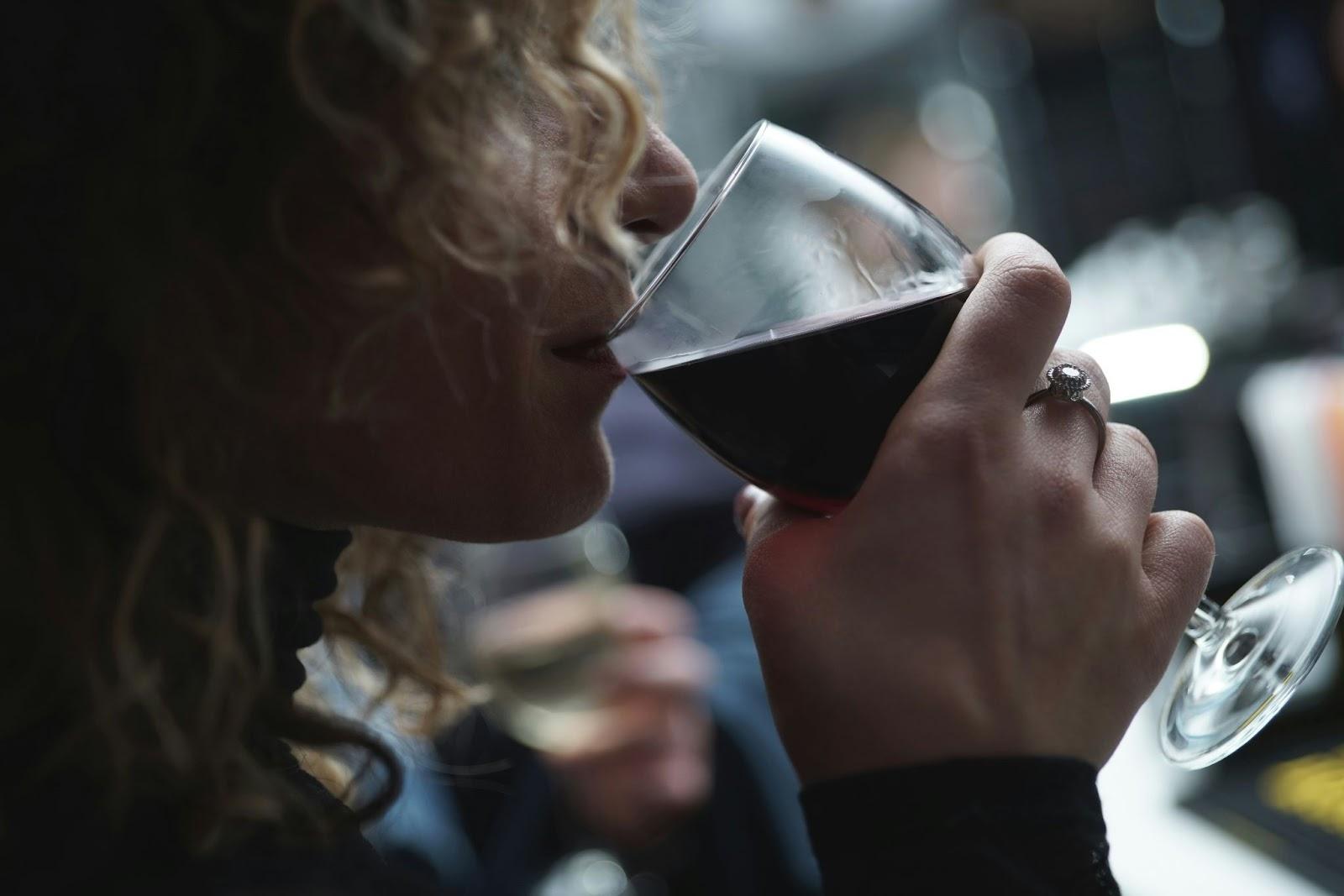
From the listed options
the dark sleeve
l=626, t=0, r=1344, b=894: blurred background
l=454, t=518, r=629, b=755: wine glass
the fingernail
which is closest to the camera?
the dark sleeve

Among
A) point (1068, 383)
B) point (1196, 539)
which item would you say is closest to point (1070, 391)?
point (1068, 383)

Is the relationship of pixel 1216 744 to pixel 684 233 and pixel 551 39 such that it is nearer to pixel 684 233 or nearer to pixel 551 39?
pixel 684 233

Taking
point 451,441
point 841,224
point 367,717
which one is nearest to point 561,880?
point 367,717

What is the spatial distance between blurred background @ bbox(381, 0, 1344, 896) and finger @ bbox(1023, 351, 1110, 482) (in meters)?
0.34

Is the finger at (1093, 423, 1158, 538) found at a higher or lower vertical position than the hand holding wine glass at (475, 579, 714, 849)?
higher

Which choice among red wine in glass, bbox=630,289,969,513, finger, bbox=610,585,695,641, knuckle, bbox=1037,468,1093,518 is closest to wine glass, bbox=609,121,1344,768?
red wine in glass, bbox=630,289,969,513

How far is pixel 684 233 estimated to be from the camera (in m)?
0.75

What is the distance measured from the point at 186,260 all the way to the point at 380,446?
0.15m

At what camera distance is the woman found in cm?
55

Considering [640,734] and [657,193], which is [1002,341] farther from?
[640,734]

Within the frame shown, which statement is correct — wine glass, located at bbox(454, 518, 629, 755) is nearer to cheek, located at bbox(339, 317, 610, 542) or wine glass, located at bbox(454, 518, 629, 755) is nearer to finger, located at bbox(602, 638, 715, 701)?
finger, located at bbox(602, 638, 715, 701)

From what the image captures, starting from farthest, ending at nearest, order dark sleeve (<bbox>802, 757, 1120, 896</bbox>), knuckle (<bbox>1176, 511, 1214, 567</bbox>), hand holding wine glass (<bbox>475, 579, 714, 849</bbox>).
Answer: hand holding wine glass (<bbox>475, 579, 714, 849</bbox>) → knuckle (<bbox>1176, 511, 1214, 567</bbox>) → dark sleeve (<bbox>802, 757, 1120, 896</bbox>)

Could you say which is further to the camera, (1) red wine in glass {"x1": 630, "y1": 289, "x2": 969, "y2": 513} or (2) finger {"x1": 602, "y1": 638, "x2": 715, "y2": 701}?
(2) finger {"x1": 602, "y1": 638, "x2": 715, "y2": 701}

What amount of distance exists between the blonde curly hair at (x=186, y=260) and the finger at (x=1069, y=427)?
27 centimetres
